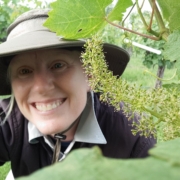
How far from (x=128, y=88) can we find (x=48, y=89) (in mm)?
822

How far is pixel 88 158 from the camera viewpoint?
143mm

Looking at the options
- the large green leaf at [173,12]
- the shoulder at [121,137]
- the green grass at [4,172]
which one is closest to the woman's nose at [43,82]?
the shoulder at [121,137]

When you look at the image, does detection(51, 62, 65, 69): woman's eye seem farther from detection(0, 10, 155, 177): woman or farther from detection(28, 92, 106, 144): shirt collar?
detection(28, 92, 106, 144): shirt collar

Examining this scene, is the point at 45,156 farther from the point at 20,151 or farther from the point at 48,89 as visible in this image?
the point at 48,89

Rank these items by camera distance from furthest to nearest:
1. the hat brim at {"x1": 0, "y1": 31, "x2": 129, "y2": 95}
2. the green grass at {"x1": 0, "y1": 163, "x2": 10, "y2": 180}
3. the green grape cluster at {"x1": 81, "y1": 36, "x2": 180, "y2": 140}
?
the green grass at {"x1": 0, "y1": 163, "x2": 10, "y2": 180} → the hat brim at {"x1": 0, "y1": 31, "x2": 129, "y2": 95} → the green grape cluster at {"x1": 81, "y1": 36, "x2": 180, "y2": 140}

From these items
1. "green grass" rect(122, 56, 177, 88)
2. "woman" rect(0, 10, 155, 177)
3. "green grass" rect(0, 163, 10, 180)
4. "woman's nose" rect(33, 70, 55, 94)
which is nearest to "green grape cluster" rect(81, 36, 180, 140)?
"woman" rect(0, 10, 155, 177)

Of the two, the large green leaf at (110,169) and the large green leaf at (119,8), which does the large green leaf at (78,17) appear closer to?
the large green leaf at (119,8)

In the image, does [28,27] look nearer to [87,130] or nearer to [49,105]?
[49,105]

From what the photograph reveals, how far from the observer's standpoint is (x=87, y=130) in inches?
55.8

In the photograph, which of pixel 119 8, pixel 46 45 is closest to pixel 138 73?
pixel 46 45

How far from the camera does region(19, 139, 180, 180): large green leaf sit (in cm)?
12

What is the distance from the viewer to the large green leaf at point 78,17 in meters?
0.61

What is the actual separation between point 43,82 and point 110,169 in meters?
1.10

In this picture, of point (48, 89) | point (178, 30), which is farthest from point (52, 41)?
point (178, 30)
